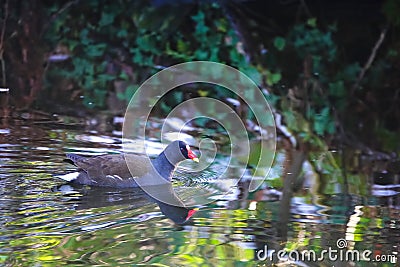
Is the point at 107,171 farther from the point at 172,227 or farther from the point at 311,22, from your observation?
the point at 311,22

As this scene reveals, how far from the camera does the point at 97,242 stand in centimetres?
473

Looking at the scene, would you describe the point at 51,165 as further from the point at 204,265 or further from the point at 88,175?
the point at 204,265

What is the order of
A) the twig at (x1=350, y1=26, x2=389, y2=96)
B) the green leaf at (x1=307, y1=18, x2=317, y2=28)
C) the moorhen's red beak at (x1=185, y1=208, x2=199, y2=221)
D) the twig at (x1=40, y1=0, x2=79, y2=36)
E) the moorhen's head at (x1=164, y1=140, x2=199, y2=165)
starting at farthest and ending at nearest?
1. the green leaf at (x1=307, y1=18, x2=317, y2=28)
2. the twig at (x1=40, y1=0, x2=79, y2=36)
3. the twig at (x1=350, y1=26, x2=389, y2=96)
4. the moorhen's head at (x1=164, y1=140, x2=199, y2=165)
5. the moorhen's red beak at (x1=185, y1=208, x2=199, y2=221)

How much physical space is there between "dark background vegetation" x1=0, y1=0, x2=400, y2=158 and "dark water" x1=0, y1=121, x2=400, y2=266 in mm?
1981

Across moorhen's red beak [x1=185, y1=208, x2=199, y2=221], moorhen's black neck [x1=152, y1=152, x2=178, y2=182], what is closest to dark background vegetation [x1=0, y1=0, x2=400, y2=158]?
moorhen's black neck [x1=152, y1=152, x2=178, y2=182]

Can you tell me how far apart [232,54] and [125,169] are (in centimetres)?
507

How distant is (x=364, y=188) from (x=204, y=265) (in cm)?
210

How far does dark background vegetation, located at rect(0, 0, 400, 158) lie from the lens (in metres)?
8.60

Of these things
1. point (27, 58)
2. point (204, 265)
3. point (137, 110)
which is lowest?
point (204, 265)

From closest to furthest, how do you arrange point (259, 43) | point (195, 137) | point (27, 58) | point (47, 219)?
point (47, 219), point (195, 137), point (27, 58), point (259, 43)

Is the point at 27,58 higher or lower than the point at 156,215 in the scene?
higher

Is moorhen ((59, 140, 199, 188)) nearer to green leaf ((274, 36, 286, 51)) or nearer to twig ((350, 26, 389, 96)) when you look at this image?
twig ((350, 26, 389, 96))

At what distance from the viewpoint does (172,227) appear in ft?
16.8

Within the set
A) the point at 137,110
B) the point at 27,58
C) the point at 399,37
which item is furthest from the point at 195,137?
the point at 399,37
